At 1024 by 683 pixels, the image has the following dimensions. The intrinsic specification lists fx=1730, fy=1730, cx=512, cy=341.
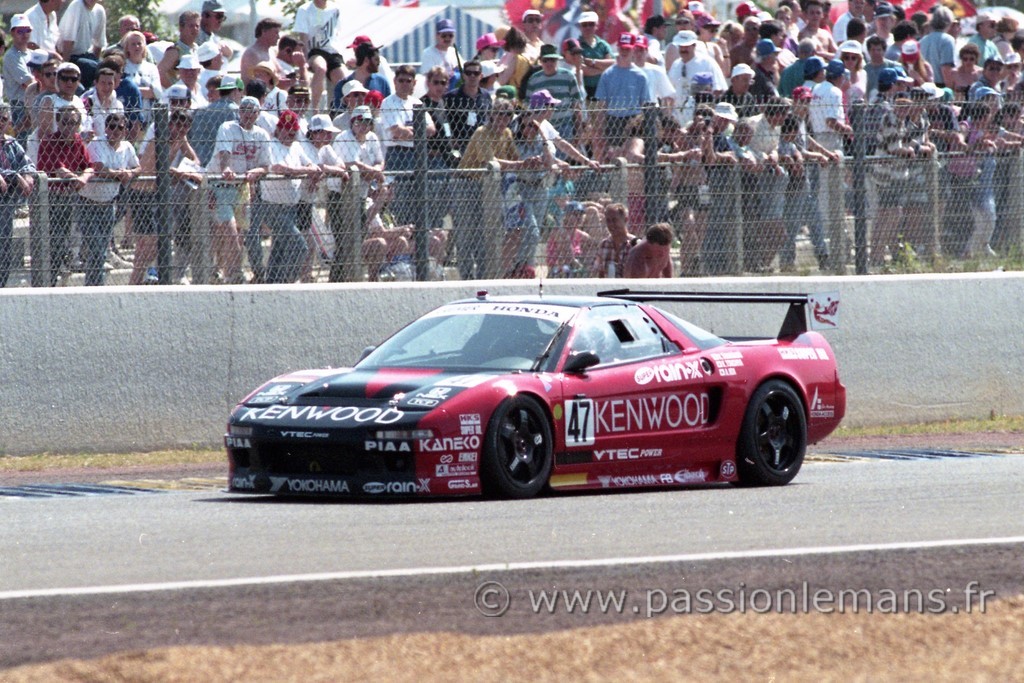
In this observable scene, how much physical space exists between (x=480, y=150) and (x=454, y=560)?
6.37 meters

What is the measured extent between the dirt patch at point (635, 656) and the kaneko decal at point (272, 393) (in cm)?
406

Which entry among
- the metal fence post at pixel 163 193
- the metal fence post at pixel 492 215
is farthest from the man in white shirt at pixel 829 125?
the metal fence post at pixel 163 193

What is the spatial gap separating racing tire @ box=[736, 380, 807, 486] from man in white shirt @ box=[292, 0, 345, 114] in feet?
23.8

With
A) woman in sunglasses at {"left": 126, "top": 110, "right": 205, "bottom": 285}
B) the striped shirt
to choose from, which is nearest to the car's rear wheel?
woman in sunglasses at {"left": 126, "top": 110, "right": 205, "bottom": 285}

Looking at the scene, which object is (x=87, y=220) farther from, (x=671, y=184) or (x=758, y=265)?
(x=758, y=265)

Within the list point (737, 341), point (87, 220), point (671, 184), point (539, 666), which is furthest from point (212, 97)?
point (539, 666)

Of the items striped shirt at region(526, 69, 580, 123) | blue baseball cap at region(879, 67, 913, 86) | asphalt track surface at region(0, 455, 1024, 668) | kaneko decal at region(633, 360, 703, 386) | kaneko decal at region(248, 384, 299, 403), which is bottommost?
asphalt track surface at region(0, 455, 1024, 668)

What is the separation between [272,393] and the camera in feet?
31.4

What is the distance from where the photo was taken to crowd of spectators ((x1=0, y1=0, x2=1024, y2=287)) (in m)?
12.1

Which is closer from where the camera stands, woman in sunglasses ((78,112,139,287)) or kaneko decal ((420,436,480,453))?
kaneko decal ((420,436,480,453))

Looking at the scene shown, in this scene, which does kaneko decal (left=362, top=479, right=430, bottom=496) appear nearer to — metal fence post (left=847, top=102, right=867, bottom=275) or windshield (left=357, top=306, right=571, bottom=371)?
windshield (left=357, top=306, right=571, bottom=371)

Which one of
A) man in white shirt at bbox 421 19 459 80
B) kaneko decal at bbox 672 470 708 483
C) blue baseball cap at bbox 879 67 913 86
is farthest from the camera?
blue baseball cap at bbox 879 67 913 86

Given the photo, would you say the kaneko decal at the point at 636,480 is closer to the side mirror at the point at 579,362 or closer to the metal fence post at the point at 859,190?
the side mirror at the point at 579,362

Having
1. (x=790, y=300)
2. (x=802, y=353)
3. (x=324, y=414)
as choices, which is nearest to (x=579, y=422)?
(x=324, y=414)
